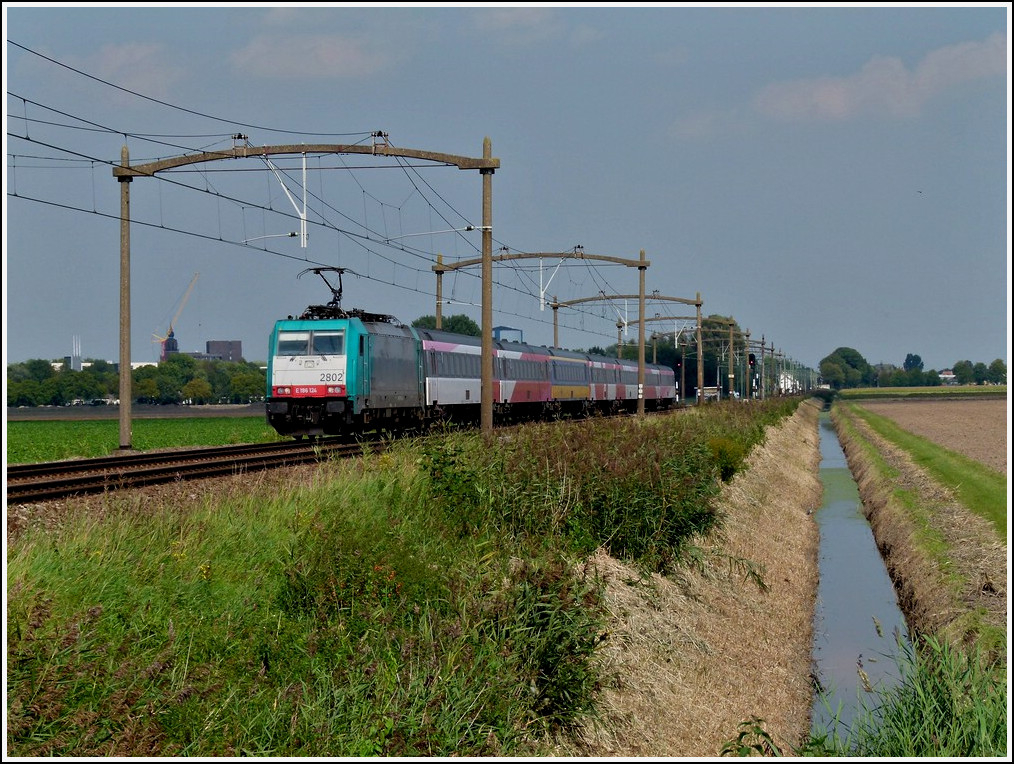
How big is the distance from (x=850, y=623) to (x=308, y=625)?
1389 centimetres

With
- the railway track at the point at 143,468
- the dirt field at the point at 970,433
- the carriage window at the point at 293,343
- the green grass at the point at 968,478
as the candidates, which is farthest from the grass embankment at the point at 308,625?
the dirt field at the point at 970,433

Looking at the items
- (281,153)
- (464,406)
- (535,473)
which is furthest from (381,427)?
(535,473)

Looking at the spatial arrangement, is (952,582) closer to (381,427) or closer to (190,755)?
A: (190,755)

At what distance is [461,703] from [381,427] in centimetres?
2439

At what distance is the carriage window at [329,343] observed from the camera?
1126 inches

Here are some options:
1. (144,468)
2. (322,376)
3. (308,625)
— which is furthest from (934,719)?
(322,376)

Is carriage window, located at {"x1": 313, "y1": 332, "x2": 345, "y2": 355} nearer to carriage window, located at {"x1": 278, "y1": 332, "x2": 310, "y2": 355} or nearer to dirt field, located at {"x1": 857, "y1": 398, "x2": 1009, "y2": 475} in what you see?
carriage window, located at {"x1": 278, "y1": 332, "x2": 310, "y2": 355}

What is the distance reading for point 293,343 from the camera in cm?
2908

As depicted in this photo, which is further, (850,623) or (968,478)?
(968,478)

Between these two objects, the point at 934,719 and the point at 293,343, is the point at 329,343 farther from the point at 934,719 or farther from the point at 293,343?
the point at 934,719

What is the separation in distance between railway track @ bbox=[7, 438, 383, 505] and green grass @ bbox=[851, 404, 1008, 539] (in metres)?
13.7

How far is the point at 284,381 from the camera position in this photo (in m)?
28.7

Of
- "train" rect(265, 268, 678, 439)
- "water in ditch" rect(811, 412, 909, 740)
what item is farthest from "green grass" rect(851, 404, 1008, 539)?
"train" rect(265, 268, 678, 439)

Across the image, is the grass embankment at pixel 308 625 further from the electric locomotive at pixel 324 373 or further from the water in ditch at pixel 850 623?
the electric locomotive at pixel 324 373
